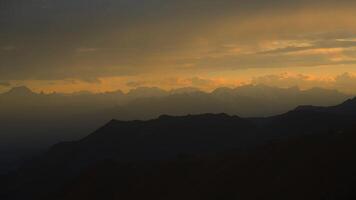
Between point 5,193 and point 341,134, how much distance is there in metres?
82.9

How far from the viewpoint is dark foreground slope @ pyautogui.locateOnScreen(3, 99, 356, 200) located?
53.8 m

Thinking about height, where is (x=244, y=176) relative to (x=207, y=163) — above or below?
below

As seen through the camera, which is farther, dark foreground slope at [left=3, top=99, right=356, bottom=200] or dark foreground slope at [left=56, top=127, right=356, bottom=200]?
dark foreground slope at [left=3, top=99, right=356, bottom=200]

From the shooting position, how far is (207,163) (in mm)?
70062

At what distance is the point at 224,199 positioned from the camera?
59.1m

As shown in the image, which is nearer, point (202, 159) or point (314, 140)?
Answer: point (314, 140)

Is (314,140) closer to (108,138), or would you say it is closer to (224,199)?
(224,199)

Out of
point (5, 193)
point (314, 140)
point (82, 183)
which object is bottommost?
point (5, 193)

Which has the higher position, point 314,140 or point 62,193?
point 314,140

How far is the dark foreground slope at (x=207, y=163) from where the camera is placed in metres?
53.8

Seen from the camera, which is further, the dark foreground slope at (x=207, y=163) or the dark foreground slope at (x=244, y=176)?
the dark foreground slope at (x=207, y=163)

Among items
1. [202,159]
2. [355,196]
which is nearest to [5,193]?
[202,159]

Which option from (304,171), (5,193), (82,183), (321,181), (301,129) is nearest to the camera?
(321,181)

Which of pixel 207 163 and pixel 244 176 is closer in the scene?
pixel 244 176
